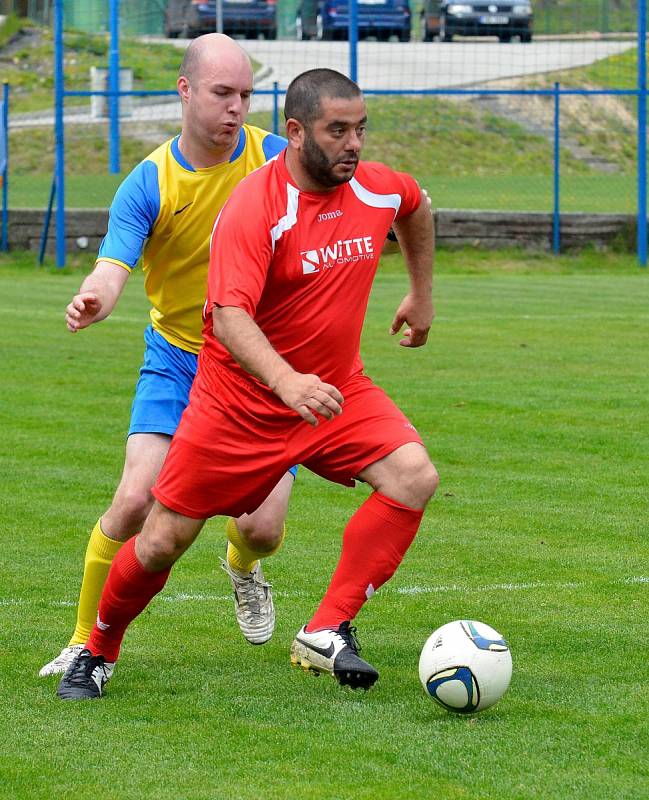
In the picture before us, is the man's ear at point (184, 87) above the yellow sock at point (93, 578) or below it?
above

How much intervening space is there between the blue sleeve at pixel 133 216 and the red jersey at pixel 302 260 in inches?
17.5

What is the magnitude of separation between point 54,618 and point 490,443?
432cm

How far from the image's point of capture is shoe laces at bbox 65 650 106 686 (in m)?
5.00

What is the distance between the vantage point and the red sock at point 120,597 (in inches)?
197

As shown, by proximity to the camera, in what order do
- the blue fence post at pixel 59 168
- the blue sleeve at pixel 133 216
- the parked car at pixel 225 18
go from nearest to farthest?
the blue sleeve at pixel 133 216 < the blue fence post at pixel 59 168 < the parked car at pixel 225 18

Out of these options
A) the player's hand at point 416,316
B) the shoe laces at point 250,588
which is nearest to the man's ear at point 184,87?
the player's hand at point 416,316

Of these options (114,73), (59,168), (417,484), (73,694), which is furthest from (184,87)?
(114,73)

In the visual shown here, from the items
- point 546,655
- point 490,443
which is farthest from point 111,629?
point 490,443

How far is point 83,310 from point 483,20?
2015 centimetres

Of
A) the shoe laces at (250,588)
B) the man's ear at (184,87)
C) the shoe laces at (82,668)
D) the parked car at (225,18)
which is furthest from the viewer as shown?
the parked car at (225,18)

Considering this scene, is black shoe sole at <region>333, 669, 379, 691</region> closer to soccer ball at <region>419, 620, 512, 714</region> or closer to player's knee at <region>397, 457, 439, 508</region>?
soccer ball at <region>419, 620, 512, 714</region>

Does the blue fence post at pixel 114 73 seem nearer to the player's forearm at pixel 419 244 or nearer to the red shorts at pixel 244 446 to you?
the player's forearm at pixel 419 244

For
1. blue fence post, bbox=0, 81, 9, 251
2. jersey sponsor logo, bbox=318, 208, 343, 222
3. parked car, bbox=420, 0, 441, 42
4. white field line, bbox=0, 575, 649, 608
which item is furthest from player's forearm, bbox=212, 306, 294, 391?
parked car, bbox=420, 0, 441, 42

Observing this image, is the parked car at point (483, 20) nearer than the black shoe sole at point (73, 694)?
No
